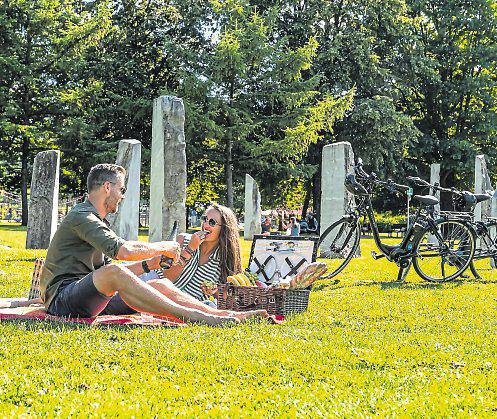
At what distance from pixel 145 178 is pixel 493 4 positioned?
64.9 ft

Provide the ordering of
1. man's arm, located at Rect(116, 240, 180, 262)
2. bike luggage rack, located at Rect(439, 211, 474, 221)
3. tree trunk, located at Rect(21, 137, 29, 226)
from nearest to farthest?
man's arm, located at Rect(116, 240, 180, 262) → bike luggage rack, located at Rect(439, 211, 474, 221) → tree trunk, located at Rect(21, 137, 29, 226)

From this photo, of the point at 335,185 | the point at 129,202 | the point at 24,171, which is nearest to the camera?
the point at 129,202

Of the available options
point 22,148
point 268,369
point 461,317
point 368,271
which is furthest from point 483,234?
point 22,148

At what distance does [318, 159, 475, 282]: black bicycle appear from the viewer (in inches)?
377

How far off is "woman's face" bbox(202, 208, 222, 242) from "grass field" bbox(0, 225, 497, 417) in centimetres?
117

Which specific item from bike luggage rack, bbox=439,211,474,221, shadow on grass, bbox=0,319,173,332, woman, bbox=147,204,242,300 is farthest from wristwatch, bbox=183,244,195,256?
bike luggage rack, bbox=439,211,474,221

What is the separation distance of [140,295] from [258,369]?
1.51 meters

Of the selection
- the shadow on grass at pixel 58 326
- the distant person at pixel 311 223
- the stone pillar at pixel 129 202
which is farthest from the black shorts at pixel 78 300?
the distant person at pixel 311 223

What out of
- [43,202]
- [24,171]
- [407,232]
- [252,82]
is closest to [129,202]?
[43,202]

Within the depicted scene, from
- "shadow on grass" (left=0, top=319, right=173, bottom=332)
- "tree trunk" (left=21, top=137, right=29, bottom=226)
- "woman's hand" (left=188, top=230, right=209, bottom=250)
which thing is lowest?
"shadow on grass" (left=0, top=319, right=173, bottom=332)

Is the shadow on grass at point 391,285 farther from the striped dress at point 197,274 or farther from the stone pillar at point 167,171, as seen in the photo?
the stone pillar at point 167,171

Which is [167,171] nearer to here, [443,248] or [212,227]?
[443,248]

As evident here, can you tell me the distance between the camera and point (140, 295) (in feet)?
17.2

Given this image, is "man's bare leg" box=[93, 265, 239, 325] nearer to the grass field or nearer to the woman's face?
the grass field
